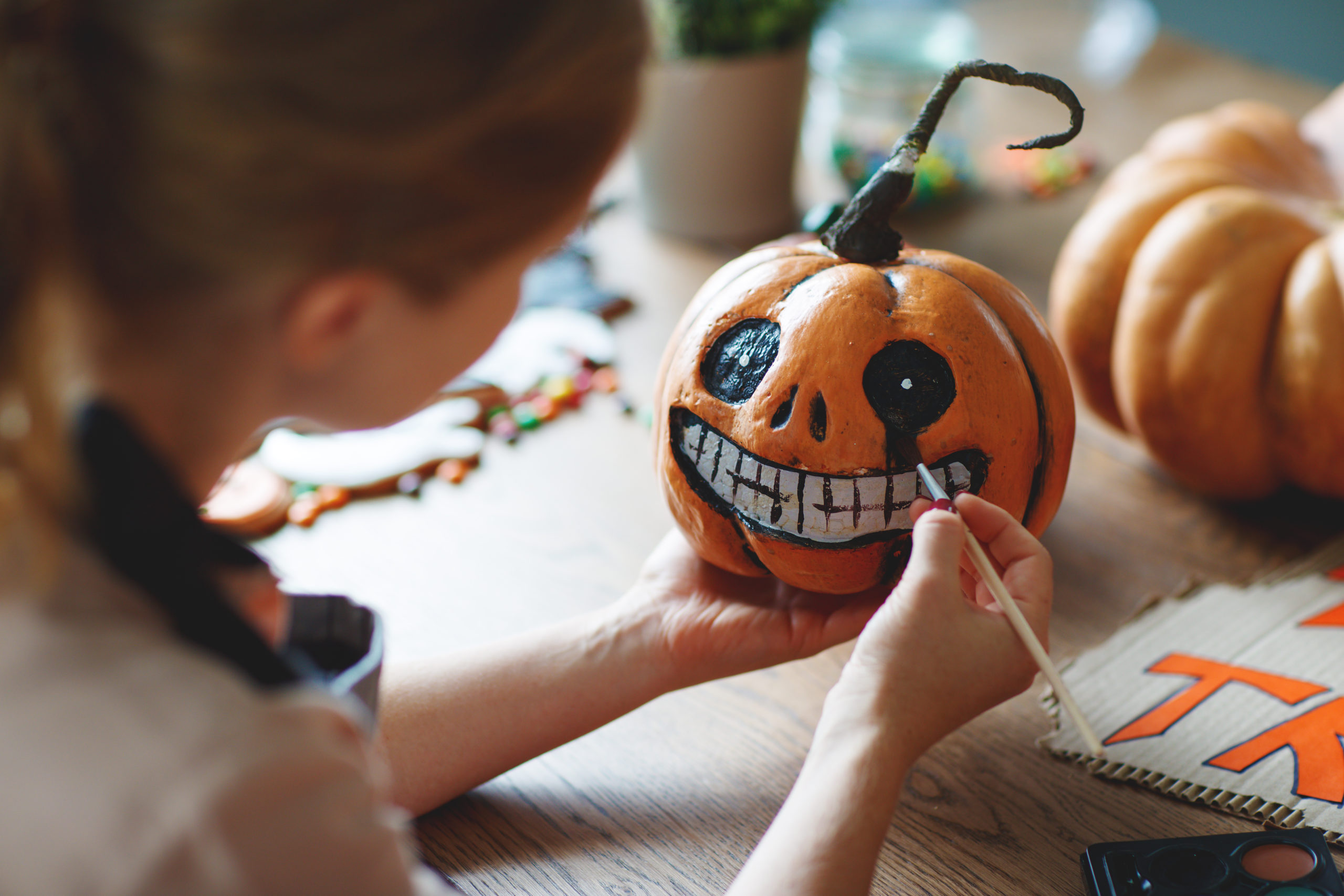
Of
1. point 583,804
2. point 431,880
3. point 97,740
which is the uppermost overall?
point 97,740

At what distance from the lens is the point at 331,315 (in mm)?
505

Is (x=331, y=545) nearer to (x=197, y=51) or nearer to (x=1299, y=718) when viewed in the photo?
(x=197, y=51)

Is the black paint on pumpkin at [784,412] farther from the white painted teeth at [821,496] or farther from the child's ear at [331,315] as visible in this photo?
the child's ear at [331,315]

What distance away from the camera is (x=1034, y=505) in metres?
0.81

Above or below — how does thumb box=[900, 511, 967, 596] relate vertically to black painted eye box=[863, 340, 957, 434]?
below

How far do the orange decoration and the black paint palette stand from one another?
467 millimetres

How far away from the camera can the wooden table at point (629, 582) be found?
2.41 ft

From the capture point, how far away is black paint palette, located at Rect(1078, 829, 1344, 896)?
62 centimetres

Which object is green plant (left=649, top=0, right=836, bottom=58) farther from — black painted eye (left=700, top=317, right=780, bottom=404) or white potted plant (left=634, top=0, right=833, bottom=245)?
black painted eye (left=700, top=317, right=780, bottom=404)

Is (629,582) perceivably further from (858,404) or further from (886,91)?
Answer: (886,91)

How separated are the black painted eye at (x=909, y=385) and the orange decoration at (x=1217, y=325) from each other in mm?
400

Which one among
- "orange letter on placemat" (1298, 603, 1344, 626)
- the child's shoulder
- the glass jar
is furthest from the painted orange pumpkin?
the glass jar

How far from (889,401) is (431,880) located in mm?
421

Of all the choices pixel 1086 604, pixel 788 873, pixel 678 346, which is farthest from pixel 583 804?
pixel 1086 604
